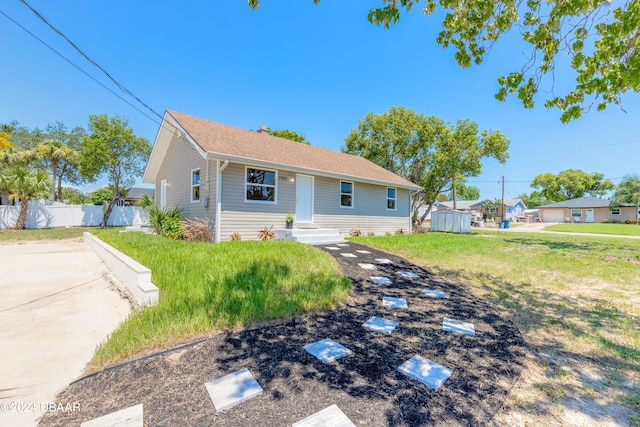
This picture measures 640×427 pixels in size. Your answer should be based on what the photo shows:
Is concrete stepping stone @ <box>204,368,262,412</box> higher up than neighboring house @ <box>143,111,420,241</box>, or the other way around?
neighboring house @ <box>143,111,420,241</box>

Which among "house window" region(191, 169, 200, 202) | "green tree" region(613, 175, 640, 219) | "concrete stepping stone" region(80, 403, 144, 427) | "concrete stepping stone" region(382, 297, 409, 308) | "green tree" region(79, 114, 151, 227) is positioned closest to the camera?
"concrete stepping stone" region(80, 403, 144, 427)

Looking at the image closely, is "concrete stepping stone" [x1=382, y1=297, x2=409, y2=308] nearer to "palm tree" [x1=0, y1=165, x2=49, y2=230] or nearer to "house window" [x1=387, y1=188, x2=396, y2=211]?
"house window" [x1=387, y1=188, x2=396, y2=211]

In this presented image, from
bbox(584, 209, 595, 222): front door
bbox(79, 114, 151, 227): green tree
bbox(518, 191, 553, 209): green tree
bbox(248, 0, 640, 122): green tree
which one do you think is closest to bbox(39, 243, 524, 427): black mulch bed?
bbox(248, 0, 640, 122): green tree

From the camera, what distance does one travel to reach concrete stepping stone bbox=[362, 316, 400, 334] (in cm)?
303

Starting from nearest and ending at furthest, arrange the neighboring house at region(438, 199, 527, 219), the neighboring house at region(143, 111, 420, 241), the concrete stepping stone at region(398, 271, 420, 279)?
1. the concrete stepping stone at region(398, 271, 420, 279)
2. the neighboring house at region(143, 111, 420, 241)
3. the neighboring house at region(438, 199, 527, 219)

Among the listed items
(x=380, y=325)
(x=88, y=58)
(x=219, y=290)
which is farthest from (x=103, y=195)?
(x=380, y=325)

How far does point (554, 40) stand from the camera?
4449 millimetres

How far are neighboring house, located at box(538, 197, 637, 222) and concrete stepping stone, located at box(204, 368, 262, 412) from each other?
53.3 meters

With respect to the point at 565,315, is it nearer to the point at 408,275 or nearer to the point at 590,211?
the point at 408,275

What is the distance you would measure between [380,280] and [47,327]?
15.8 feet

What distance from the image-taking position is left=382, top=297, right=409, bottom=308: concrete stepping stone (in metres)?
3.83

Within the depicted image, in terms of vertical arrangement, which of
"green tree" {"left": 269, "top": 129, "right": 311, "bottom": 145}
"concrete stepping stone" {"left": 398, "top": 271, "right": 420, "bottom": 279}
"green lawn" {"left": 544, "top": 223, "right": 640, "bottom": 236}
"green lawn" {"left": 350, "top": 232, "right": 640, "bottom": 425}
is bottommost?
"green lawn" {"left": 350, "top": 232, "right": 640, "bottom": 425}

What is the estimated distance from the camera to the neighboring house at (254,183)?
8.40m

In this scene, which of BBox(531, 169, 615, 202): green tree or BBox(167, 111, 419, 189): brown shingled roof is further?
BBox(531, 169, 615, 202): green tree
